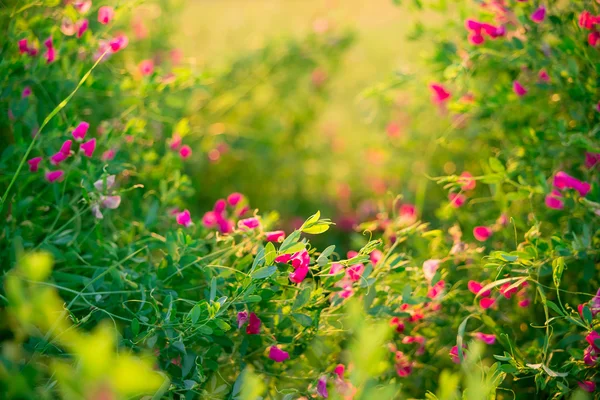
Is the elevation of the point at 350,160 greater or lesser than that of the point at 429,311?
lesser

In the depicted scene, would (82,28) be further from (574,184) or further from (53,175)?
(574,184)

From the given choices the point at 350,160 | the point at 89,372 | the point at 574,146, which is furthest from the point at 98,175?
the point at 350,160

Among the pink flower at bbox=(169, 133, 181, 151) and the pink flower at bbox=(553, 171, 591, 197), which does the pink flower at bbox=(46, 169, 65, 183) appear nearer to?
the pink flower at bbox=(169, 133, 181, 151)

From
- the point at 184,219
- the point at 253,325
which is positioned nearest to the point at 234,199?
the point at 184,219

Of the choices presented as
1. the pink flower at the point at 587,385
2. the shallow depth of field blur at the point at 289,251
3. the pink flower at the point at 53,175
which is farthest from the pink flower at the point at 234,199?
the pink flower at the point at 587,385

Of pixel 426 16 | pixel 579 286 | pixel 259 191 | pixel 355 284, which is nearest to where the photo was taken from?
pixel 355 284

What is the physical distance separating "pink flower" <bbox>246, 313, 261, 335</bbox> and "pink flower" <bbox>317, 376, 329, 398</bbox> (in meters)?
0.15

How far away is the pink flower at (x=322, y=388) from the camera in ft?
3.32

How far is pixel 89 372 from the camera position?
50cm

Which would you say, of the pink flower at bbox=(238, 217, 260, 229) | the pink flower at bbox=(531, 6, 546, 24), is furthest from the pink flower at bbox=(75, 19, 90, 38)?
the pink flower at bbox=(531, 6, 546, 24)

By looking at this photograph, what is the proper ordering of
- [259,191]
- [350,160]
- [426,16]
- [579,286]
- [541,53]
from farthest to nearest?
[426,16], [350,160], [259,191], [541,53], [579,286]

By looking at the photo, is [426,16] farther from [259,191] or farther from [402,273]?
[402,273]

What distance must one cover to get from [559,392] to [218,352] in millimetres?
653

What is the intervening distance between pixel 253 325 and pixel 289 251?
0.23 m
